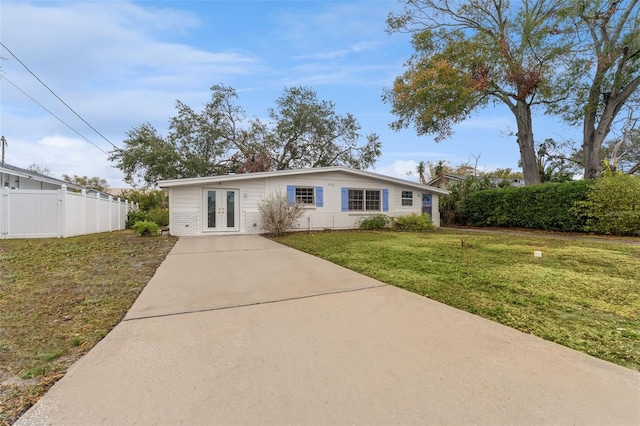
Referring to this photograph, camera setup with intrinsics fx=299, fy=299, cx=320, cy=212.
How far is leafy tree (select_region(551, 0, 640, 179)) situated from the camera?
545 inches

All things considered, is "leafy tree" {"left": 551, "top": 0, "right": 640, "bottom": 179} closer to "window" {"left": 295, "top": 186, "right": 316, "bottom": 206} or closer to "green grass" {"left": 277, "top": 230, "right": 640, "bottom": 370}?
"green grass" {"left": 277, "top": 230, "right": 640, "bottom": 370}

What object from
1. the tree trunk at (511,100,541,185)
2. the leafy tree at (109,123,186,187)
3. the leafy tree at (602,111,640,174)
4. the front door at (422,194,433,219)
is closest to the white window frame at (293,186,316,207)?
the front door at (422,194,433,219)

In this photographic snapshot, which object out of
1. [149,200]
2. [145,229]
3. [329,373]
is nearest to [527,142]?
[329,373]

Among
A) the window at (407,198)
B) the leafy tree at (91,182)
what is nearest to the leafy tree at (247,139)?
the window at (407,198)

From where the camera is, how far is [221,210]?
502 inches

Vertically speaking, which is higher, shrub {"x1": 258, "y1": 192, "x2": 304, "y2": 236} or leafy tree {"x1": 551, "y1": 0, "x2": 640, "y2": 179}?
leafy tree {"x1": 551, "y1": 0, "x2": 640, "y2": 179}

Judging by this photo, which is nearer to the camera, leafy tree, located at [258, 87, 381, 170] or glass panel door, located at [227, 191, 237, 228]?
glass panel door, located at [227, 191, 237, 228]

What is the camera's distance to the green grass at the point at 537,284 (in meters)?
2.79

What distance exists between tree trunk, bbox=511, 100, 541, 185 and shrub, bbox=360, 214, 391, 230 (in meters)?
8.90

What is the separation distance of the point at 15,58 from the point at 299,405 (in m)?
15.0

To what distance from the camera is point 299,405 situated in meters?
1.76

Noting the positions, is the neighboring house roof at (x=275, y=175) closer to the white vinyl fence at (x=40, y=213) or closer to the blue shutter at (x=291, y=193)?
the blue shutter at (x=291, y=193)

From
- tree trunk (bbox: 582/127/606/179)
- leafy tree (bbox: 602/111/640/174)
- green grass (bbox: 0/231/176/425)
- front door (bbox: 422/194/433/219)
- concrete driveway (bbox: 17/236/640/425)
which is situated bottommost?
concrete driveway (bbox: 17/236/640/425)

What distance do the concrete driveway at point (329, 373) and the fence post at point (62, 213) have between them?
31.9ft
